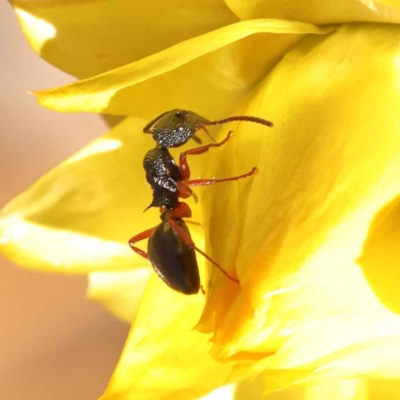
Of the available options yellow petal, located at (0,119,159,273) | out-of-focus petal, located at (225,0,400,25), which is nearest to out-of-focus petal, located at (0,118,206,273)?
yellow petal, located at (0,119,159,273)

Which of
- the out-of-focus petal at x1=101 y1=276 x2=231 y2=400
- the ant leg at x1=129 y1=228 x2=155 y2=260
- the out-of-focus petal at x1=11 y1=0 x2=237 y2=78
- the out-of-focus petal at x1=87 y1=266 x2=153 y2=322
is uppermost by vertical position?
the out-of-focus petal at x1=11 y1=0 x2=237 y2=78

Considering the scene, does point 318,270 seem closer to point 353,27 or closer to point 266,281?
point 266,281

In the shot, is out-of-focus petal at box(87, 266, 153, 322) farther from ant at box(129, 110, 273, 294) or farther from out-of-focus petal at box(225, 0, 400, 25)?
out-of-focus petal at box(225, 0, 400, 25)

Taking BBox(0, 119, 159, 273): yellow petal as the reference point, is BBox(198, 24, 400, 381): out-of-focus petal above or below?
below

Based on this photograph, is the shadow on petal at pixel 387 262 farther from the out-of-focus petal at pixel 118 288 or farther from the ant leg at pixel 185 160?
the out-of-focus petal at pixel 118 288

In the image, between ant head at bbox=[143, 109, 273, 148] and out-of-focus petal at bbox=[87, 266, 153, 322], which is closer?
ant head at bbox=[143, 109, 273, 148]

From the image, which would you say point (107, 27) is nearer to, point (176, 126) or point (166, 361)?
point (176, 126)

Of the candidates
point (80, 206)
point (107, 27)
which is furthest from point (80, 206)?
point (107, 27)
